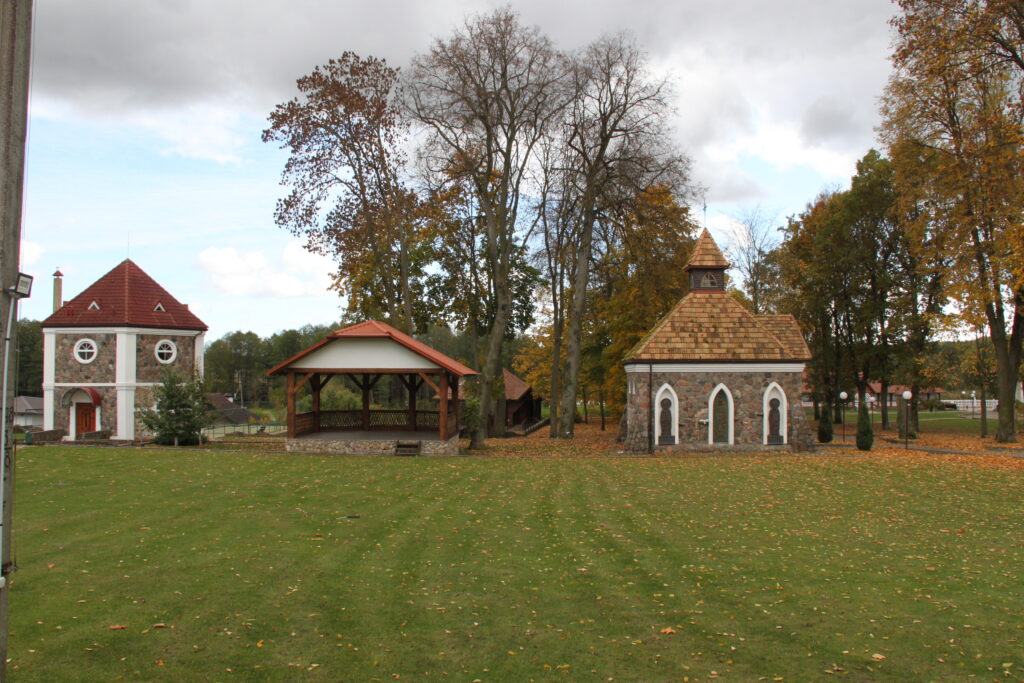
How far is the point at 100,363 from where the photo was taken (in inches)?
1169

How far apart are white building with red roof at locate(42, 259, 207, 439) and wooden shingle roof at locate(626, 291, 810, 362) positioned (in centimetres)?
1879

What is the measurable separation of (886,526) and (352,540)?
28.0 ft

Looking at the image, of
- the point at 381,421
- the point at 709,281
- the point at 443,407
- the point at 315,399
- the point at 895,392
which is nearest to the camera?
the point at 443,407

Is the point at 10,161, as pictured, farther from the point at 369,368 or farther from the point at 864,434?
the point at 864,434

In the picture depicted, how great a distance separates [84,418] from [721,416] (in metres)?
25.4

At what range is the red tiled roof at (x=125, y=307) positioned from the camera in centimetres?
2967

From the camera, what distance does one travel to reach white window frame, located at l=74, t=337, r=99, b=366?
97.3ft

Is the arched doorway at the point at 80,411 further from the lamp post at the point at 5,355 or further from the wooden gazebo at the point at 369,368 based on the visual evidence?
the lamp post at the point at 5,355

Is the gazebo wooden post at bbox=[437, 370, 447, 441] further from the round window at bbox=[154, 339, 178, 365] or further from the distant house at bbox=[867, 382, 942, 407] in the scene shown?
the distant house at bbox=[867, 382, 942, 407]

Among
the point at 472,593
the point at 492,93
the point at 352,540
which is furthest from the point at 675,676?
the point at 492,93

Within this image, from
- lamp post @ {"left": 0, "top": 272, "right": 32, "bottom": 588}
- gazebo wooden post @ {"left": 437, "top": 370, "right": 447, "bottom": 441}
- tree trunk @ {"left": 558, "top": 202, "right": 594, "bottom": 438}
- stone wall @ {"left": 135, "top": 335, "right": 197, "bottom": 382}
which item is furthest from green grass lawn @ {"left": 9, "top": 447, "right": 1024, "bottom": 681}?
tree trunk @ {"left": 558, "top": 202, "right": 594, "bottom": 438}

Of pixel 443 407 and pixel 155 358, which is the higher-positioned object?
pixel 155 358

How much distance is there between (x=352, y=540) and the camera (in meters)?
10.6

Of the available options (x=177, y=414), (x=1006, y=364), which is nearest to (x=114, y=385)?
(x=177, y=414)
